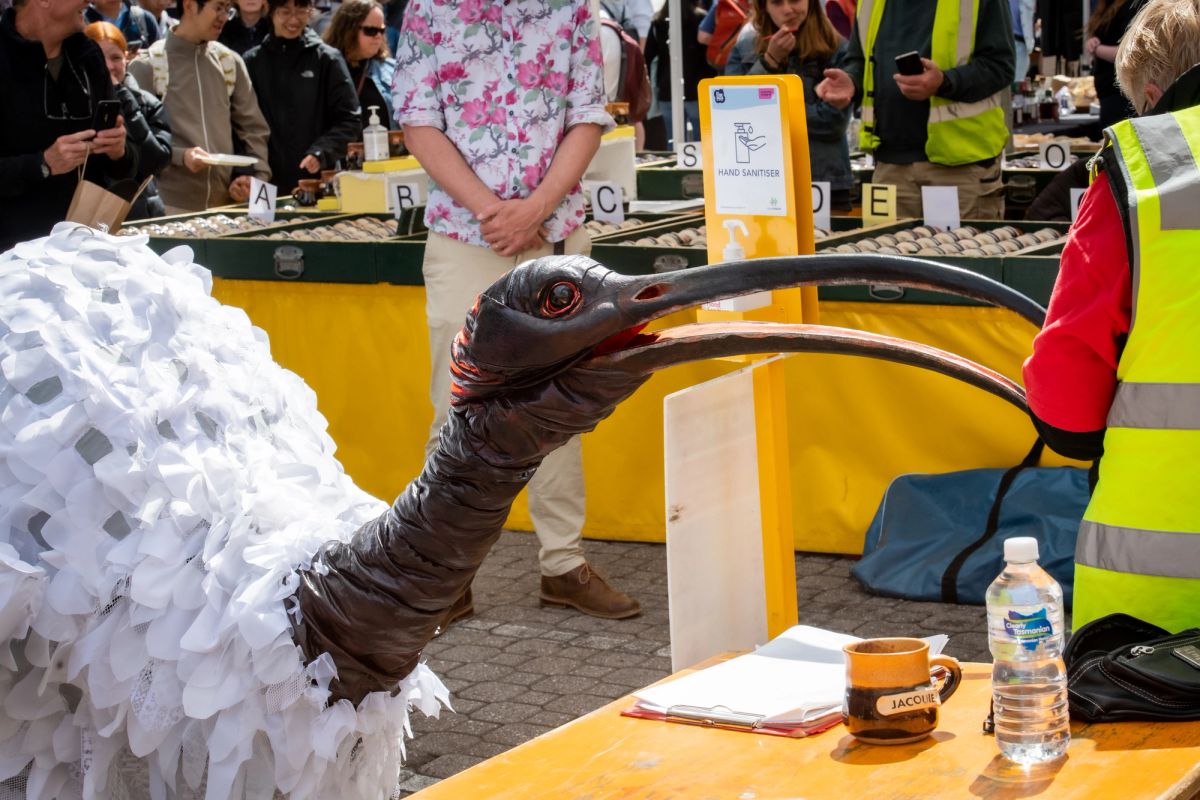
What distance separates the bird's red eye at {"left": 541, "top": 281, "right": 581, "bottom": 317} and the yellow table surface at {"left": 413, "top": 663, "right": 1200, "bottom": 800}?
72 cm

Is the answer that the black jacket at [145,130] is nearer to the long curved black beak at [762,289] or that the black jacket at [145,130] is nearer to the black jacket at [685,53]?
the long curved black beak at [762,289]

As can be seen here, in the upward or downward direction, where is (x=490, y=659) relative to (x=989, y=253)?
downward

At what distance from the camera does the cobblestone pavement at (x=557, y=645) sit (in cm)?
432

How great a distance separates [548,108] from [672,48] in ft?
17.7

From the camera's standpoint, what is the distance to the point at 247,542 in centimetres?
246

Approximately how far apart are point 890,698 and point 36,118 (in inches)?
188

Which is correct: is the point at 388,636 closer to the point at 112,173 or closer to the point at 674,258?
the point at 674,258

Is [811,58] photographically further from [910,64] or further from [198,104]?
[198,104]

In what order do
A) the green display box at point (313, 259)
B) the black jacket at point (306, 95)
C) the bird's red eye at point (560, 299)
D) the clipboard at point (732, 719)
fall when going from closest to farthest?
the bird's red eye at point (560, 299)
the clipboard at point (732, 719)
the green display box at point (313, 259)
the black jacket at point (306, 95)

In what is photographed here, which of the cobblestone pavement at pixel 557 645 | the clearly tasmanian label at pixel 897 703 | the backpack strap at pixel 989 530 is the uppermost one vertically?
the clearly tasmanian label at pixel 897 703

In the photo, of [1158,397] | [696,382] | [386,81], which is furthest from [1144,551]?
[386,81]

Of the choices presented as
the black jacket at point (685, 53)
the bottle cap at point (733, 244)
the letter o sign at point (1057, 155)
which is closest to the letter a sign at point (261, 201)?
the letter o sign at point (1057, 155)

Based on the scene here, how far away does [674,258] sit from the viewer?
5.55 metres

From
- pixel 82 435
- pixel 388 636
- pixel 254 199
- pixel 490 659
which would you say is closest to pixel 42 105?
pixel 254 199
